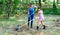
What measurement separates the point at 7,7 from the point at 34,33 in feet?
27.2

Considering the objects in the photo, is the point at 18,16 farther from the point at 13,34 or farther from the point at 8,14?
the point at 13,34

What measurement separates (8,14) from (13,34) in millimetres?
8126

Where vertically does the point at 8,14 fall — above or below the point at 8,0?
below

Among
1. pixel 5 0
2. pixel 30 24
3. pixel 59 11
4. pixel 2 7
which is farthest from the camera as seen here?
pixel 59 11

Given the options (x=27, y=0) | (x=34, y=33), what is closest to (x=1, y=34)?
(x=34, y=33)

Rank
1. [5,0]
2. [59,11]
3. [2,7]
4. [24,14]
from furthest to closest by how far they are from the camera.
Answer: [59,11] → [24,14] → [2,7] → [5,0]

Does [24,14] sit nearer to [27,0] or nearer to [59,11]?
[27,0]

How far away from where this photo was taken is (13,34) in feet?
39.0

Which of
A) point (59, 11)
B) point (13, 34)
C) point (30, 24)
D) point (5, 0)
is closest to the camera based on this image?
point (13, 34)

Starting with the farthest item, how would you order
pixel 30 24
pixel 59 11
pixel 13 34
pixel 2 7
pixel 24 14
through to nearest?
1. pixel 59 11
2. pixel 24 14
3. pixel 2 7
4. pixel 30 24
5. pixel 13 34

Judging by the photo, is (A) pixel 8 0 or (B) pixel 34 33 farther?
(A) pixel 8 0

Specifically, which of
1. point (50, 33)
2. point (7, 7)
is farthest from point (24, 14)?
point (50, 33)

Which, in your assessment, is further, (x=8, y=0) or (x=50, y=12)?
(x=50, y=12)

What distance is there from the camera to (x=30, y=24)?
14734 millimetres
